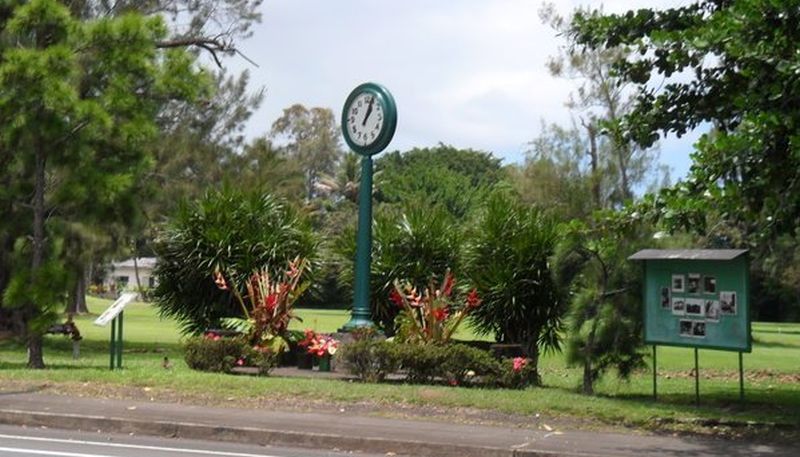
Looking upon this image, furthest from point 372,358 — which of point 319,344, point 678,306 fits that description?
point 678,306

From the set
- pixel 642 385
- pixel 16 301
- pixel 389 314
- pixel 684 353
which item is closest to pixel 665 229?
pixel 642 385

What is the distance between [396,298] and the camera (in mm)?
19141

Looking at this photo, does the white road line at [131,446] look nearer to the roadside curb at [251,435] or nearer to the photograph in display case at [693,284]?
the roadside curb at [251,435]

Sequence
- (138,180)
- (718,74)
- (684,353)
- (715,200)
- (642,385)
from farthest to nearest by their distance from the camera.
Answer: (684,353) → (138,180) → (642,385) → (718,74) → (715,200)

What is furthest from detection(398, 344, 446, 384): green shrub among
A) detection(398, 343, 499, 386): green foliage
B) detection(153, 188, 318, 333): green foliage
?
detection(153, 188, 318, 333): green foliage

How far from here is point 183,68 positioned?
1945 centimetres

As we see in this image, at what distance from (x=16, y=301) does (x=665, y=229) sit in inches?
459

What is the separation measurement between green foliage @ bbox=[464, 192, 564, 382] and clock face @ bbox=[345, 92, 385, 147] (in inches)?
103

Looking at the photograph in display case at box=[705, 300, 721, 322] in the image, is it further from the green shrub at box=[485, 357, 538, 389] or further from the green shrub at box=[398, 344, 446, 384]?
the green shrub at box=[398, 344, 446, 384]

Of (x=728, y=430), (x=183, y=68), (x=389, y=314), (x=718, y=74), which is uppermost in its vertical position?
(x=183, y=68)

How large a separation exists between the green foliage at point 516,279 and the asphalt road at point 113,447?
26.1 feet

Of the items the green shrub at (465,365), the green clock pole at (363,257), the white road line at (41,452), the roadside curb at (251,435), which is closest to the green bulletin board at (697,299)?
the green shrub at (465,365)

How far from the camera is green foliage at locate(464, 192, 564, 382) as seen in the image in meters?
18.5

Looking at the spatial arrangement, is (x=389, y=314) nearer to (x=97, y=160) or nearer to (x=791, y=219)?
(x=97, y=160)
